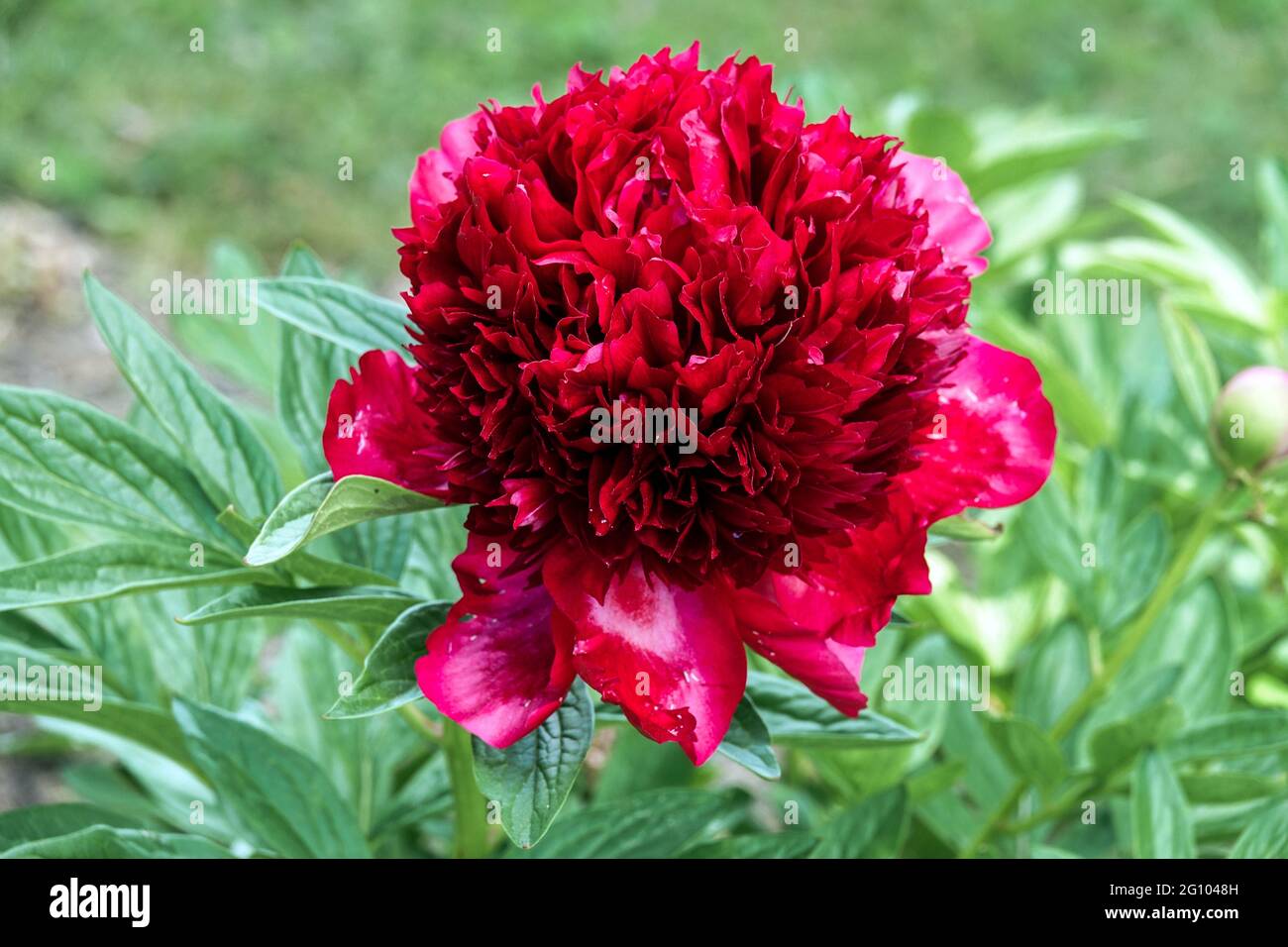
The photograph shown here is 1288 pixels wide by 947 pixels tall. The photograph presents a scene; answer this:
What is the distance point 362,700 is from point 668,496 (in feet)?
0.78

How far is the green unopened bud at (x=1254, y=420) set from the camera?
1.22 metres

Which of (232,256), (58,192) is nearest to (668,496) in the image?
(232,256)

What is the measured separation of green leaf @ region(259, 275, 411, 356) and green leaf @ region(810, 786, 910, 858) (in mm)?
601

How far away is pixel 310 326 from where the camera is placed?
983 mm

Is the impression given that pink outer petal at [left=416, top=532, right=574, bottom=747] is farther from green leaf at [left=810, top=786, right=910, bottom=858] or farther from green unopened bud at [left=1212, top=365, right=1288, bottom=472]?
green unopened bud at [left=1212, top=365, right=1288, bottom=472]

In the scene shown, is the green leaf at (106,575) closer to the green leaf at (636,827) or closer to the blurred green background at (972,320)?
the blurred green background at (972,320)

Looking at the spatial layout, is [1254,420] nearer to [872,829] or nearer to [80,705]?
[872,829]

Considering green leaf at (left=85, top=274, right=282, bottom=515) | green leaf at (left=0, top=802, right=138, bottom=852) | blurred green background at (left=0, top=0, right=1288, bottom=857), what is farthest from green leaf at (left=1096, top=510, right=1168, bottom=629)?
green leaf at (left=0, top=802, right=138, bottom=852)

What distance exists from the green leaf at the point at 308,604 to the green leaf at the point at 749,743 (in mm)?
246

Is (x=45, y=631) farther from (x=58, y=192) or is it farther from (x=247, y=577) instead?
(x=58, y=192)

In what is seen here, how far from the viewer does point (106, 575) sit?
97cm

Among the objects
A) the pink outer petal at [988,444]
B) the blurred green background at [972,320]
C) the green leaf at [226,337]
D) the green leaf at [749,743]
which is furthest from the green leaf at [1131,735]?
the green leaf at [226,337]
